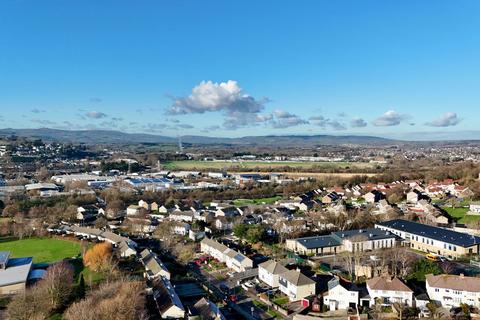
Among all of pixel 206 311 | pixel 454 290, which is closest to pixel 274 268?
pixel 206 311

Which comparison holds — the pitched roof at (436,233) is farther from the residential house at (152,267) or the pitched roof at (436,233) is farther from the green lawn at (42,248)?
the green lawn at (42,248)

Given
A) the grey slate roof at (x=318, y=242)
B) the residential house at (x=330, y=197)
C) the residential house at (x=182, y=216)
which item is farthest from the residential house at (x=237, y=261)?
the residential house at (x=330, y=197)

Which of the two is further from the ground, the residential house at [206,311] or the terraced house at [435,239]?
the terraced house at [435,239]

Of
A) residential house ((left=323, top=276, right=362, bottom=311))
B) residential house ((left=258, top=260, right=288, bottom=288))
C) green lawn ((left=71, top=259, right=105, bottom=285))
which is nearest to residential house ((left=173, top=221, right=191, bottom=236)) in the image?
green lawn ((left=71, top=259, right=105, bottom=285))

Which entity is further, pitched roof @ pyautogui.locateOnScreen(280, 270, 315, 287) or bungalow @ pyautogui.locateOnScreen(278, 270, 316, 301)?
pitched roof @ pyautogui.locateOnScreen(280, 270, 315, 287)

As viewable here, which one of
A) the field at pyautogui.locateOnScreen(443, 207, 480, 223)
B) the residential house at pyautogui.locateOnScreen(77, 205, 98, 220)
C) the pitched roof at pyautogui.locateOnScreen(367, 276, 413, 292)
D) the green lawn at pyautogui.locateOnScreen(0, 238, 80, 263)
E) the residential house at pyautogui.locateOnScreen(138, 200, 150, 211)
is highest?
the pitched roof at pyautogui.locateOnScreen(367, 276, 413, 292)

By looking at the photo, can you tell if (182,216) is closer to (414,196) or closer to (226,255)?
(226,255)

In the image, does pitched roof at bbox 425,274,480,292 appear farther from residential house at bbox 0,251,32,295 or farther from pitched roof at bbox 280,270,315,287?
residential house at bbox 0,251,32,295

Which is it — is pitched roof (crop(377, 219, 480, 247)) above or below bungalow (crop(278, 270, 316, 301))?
above
